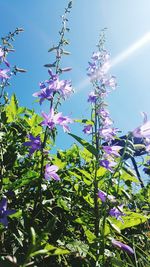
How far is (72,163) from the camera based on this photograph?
10.4ft

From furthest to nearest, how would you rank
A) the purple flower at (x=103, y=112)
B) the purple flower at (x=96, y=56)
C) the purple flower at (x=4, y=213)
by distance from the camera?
the purple flower at (x=96, y=56) < the purple flower at (x=103, y=112) < the purple flower at (x=4, y=213)

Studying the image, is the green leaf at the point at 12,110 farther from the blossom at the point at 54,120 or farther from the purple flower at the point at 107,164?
the purple flower at the point at 107,164

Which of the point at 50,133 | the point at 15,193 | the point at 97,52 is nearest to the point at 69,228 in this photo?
the point at 15,193

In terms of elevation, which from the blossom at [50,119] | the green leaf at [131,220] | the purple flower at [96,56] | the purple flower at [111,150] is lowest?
the green leaf at [131,220]

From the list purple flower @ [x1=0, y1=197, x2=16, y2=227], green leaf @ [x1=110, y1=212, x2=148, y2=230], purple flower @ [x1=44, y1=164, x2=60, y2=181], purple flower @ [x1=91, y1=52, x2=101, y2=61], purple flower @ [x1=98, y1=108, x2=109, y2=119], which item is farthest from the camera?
purple flower @ [x1=91, y1=52, x2=101, y2=61]

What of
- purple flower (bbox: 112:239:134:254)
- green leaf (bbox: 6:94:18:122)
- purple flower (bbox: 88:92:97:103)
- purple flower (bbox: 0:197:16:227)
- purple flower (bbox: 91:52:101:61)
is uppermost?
purple flower (bbox: 91:52:101:61)

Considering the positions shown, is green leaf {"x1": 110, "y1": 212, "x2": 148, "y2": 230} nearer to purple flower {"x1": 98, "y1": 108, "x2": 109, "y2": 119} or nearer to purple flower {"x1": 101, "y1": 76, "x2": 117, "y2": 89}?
purple flower {"x1": 98, "y1": 108, "x2": 109, "y2": 119}

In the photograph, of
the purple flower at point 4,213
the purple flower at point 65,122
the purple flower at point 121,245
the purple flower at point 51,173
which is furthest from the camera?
the purple flower at point 65,122

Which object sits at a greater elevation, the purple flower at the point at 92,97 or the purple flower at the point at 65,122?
the purple flower at the point at 92,97

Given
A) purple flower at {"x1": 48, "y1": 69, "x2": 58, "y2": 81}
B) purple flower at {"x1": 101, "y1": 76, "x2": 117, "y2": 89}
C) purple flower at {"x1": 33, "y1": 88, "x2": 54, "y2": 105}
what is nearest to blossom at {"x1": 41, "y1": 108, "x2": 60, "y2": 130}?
purple flower at {"x1": 33, "y1": 88, "x2": 54, "y2": 105}

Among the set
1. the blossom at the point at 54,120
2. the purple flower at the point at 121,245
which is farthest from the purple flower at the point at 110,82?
the purple flower at the point at 121,245

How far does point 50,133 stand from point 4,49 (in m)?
0.85

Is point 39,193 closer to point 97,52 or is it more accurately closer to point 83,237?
point 83,237

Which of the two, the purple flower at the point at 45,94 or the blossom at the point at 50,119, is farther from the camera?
the purple flower at the point at 45,94
